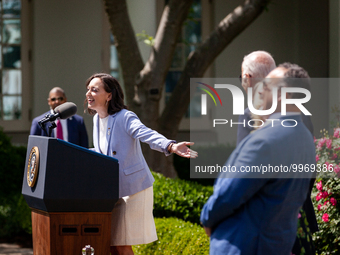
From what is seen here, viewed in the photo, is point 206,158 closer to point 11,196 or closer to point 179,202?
point 179,202

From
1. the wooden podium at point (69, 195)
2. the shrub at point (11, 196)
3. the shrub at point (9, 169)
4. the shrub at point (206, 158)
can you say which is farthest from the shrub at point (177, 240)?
the shrub at point (206, 158)

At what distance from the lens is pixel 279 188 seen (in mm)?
1903

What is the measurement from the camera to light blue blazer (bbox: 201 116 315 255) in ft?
6.14

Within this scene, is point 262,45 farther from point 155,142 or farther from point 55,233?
point 55,233

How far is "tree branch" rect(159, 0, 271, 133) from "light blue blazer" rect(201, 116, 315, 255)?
4716mm

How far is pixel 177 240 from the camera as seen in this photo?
423cm

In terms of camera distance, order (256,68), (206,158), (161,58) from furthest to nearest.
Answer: (206,158)
(161,58)
(256,68)

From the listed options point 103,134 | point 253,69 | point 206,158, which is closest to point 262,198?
point 253,69

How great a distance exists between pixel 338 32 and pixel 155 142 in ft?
17.6

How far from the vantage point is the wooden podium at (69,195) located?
2.68 meters

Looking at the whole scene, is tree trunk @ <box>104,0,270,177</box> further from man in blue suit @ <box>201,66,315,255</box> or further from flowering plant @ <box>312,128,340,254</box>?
man in blue suit @ <box>201,66,315,255</box>

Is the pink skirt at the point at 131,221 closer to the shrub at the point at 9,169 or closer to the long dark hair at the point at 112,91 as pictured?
the long dark hair at the point at 112,91

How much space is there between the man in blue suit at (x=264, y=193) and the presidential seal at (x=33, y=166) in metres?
1.25

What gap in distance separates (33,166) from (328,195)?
245cm
